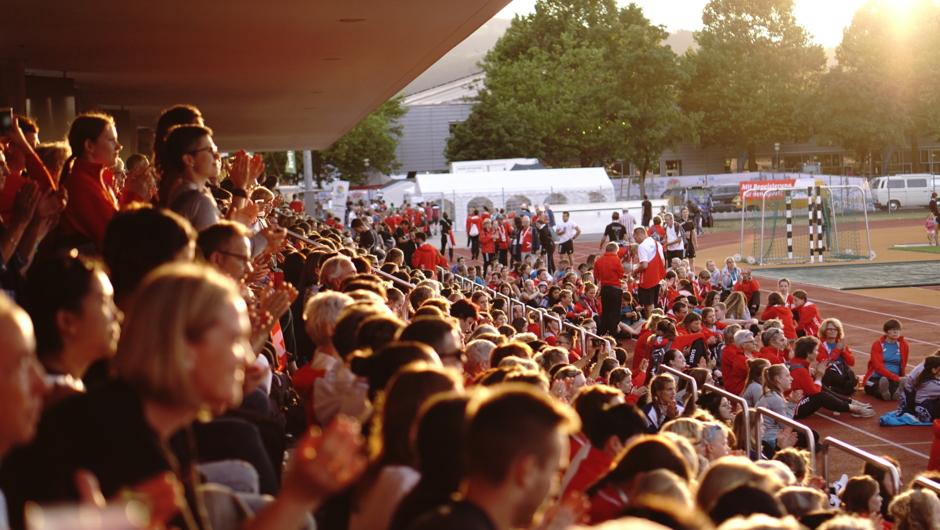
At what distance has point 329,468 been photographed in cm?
207

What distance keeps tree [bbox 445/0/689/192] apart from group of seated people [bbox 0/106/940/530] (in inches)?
2299

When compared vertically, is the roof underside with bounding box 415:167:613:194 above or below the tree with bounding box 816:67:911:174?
below

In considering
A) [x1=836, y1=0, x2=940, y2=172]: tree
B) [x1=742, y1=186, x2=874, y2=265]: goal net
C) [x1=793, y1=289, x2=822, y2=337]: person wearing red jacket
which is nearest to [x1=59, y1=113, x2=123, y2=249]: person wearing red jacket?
[x1=793, y1=289, x2=822, y2=337]: person wearing red jacket

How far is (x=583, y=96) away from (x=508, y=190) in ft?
68.2

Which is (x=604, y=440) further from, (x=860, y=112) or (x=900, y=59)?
(x=900, y=59)

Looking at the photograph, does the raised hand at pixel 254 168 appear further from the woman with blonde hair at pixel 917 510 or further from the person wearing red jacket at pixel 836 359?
the person wearing red jacket at pixel 836 359

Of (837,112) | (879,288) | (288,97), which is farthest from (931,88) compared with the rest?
(288,97)

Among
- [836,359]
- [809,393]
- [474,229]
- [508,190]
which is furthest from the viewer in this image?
[508,190]

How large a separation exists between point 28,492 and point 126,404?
30cm

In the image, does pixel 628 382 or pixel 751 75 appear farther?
pixel 751 75

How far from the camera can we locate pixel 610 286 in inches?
676

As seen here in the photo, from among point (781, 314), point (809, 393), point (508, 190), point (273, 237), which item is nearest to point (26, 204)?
point (273, 237)

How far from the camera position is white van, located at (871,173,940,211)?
53500mm

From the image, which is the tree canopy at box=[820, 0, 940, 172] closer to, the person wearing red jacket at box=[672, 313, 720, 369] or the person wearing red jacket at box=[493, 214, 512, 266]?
the person wearing red jacket at box=[493, 214, 512, 266]
